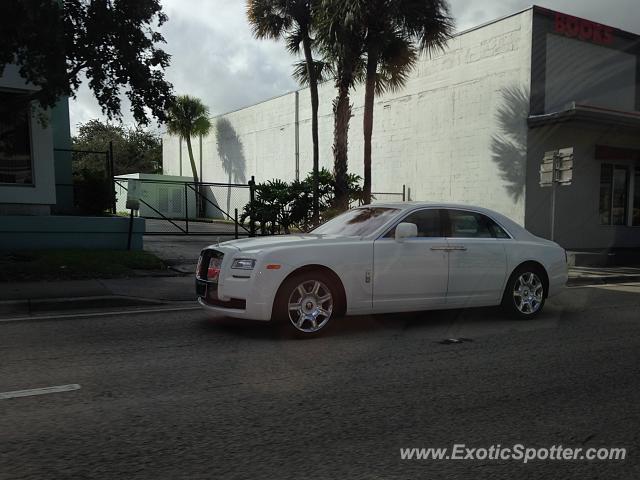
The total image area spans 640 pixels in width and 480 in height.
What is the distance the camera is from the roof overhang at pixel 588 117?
14656mm

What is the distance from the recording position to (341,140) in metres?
15.2

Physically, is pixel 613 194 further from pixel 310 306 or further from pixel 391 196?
pixel 310 306

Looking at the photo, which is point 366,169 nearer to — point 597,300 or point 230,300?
point 597,300

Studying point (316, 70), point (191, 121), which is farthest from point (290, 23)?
point (191, 121)

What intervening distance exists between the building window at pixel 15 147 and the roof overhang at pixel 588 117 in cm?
1333

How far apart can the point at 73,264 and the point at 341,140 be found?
7.89 m

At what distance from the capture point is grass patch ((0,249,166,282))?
383 inches

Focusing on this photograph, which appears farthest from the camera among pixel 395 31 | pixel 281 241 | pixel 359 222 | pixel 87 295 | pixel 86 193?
pixel 395 31

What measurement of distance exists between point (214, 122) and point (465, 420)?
3430cm

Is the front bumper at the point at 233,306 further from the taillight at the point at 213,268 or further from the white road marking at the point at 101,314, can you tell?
the white road marking at the point at 101,314

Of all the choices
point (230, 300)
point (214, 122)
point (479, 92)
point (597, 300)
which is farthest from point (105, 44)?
point (214, 122)

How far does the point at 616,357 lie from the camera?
5562 mm

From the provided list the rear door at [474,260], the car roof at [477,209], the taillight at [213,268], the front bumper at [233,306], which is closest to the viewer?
the front bumper at [233,306]

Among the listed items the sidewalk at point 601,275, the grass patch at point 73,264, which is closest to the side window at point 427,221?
the grass patch at point 73,264
